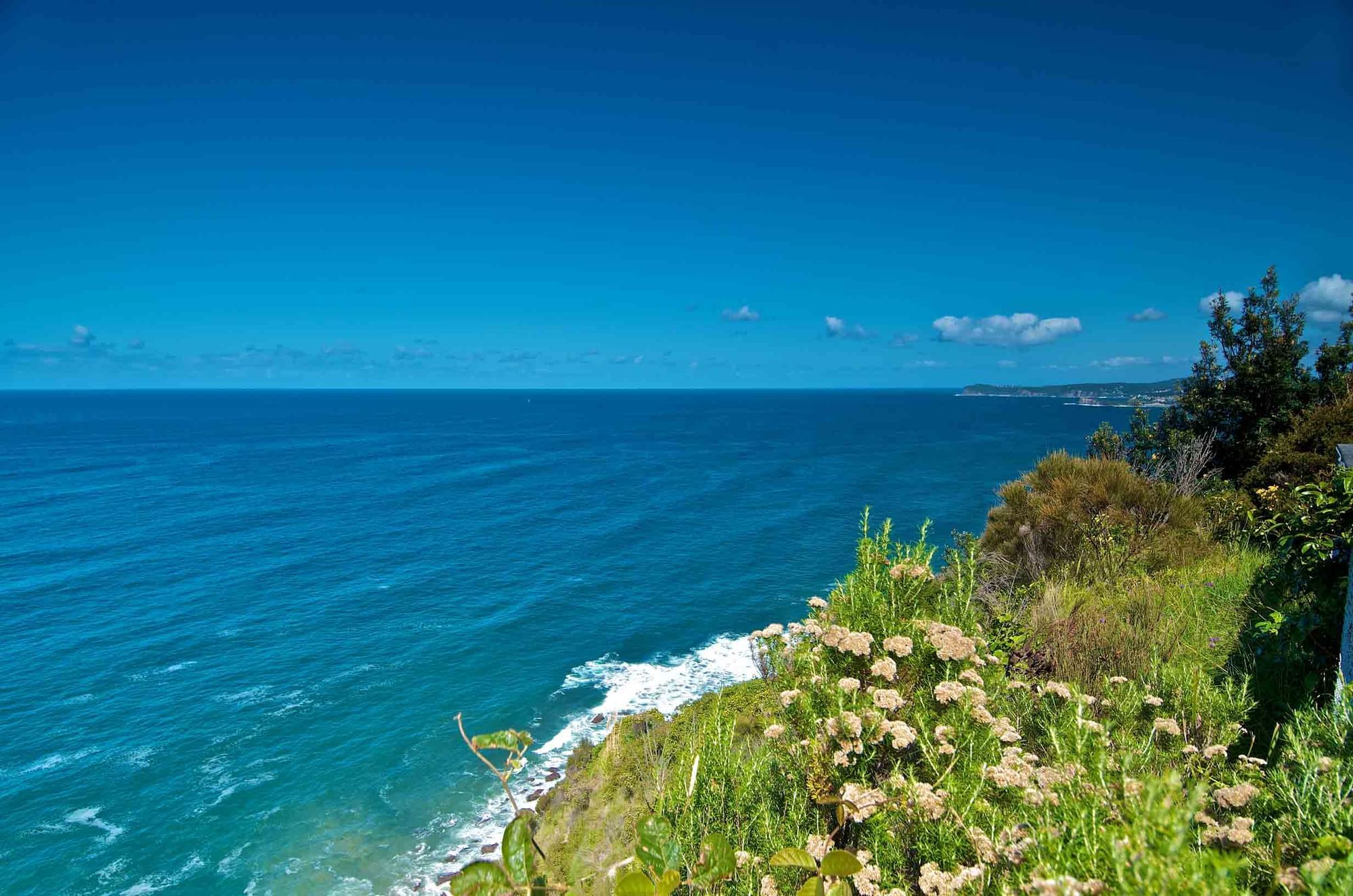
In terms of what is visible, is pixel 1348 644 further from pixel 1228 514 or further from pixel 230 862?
pixel 230 862

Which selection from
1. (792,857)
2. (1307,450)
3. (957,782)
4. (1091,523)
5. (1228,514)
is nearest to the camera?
(792,857)

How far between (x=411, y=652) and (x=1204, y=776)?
28797 millimetres

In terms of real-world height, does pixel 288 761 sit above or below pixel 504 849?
below

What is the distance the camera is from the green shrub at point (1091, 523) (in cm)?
1171

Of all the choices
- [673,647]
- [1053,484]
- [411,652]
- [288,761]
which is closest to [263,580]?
[411,652]

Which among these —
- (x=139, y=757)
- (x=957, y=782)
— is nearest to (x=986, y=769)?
(x=957, y=782)

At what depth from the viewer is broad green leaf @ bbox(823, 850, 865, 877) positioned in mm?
2461

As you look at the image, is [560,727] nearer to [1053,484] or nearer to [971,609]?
[1053,484]

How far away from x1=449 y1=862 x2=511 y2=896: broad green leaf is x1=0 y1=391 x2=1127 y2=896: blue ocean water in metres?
18.3

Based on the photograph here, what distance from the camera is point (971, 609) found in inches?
206

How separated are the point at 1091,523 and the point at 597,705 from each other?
18.0 meters

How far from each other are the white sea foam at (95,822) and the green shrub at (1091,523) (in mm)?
25564

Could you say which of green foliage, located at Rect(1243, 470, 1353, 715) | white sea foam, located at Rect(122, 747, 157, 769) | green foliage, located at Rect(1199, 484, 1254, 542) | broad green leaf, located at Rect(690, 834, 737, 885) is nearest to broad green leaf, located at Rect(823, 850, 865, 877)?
broad green leaf, located at Rect(690, 834, 737, 885)

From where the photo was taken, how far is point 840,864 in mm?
2525
